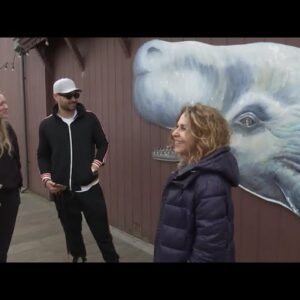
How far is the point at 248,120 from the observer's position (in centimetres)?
351

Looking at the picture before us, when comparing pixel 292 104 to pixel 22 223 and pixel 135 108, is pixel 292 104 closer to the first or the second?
pixel 135 108

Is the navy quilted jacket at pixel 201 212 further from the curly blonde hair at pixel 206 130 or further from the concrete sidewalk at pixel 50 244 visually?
the concrete sidewalk at pixel 50 244

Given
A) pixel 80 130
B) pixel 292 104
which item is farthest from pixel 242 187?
pixel 80 130

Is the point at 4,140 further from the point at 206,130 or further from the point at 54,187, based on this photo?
the point at 206,130

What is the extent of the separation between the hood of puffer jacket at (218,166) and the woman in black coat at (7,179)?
2051 mm

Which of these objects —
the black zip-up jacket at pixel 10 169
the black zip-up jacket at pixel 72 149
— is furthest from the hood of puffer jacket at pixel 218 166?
the black zip-up jacket at pixel 10 169

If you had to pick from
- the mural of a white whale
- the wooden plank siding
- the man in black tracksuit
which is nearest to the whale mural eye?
the mural of a white whale

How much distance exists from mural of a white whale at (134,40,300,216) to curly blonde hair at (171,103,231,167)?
56.6 inches

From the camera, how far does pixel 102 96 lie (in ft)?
18.4

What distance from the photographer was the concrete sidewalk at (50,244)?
459cm

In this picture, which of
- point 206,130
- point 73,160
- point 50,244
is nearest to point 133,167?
point 50,244

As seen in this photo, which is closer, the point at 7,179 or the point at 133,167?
the point at 7,179

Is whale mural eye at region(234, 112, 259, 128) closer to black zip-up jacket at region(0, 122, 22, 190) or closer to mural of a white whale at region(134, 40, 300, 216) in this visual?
mural of a white whale at region(134, 40, 300, 216)

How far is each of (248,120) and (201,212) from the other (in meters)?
1.85
